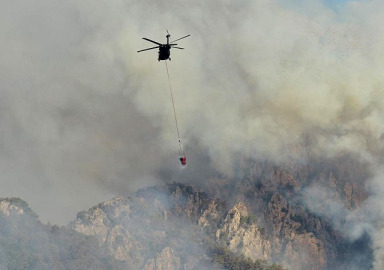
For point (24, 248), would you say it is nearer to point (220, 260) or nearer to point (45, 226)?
point (45, 226)

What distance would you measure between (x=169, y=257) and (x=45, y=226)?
21.3 meters

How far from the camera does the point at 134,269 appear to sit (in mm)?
173375

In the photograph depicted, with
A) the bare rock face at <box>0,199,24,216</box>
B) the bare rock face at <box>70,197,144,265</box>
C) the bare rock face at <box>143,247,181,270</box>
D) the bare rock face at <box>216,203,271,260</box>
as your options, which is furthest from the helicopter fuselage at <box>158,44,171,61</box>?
the bare rock face at <box>216,203,271,260</box>

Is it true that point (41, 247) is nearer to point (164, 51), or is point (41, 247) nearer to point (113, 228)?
point (113, 228)

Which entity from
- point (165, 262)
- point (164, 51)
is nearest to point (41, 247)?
point (165, 262)

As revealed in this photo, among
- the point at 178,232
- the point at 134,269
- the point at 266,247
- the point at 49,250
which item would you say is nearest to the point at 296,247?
the point at 266,247

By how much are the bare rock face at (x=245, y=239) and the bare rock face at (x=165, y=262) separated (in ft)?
62.3

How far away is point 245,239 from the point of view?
643 feet

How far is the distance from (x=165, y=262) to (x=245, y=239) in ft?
86.1

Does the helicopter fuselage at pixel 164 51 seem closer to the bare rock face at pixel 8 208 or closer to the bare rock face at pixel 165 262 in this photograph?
the bare rock face at pixel 165 262

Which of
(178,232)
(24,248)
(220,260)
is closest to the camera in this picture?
(24,248)

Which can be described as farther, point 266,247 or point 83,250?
point 266,247

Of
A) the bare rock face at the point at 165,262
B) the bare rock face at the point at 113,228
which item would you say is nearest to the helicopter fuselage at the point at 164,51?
the bare rock face at the point at 165,262

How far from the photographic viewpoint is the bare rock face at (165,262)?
173m
